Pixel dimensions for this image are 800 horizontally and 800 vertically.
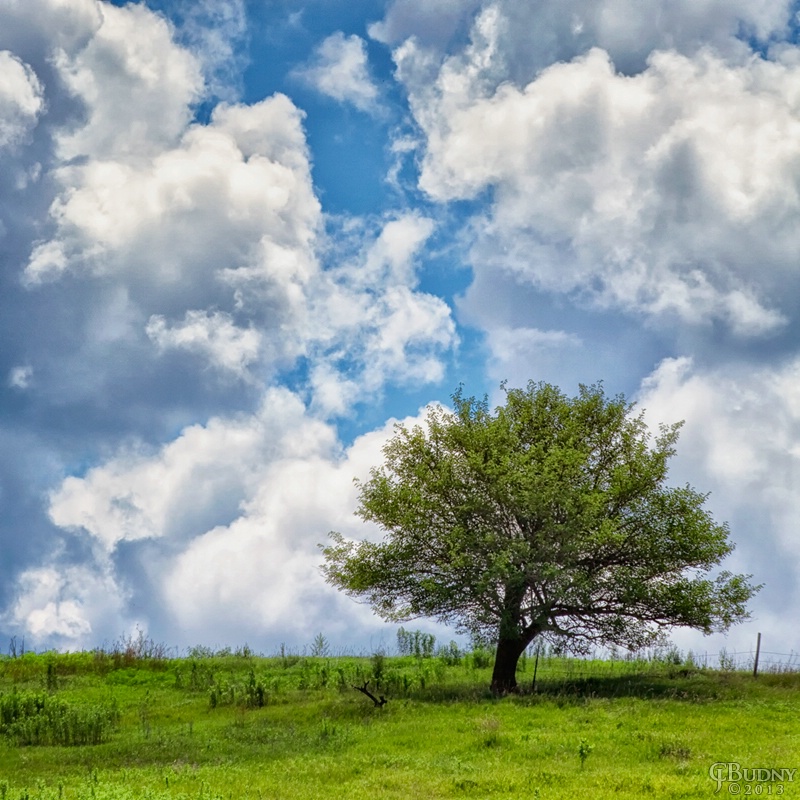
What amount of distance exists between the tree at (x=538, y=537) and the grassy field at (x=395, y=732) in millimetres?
3077

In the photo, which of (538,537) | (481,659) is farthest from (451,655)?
(538,537)

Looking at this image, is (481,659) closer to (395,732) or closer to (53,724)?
(395,732)

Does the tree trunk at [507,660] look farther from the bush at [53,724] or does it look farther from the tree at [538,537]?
the bush at [53,724]

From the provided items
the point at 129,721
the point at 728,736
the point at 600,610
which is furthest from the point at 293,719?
the point at 728,736

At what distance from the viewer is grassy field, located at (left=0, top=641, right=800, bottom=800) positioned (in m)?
21.6

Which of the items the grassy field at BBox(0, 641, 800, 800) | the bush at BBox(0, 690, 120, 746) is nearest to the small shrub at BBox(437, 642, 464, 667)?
the grassy field at BBox(0, 641, 800, 800)

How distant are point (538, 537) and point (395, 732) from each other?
10.4m

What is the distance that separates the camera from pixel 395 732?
29719 millimetres

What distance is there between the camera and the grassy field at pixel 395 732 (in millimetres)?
21562

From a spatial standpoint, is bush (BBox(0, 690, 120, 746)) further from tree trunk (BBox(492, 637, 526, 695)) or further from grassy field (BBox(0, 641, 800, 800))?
tree trunk (BBox(492, 637, 526, 695))

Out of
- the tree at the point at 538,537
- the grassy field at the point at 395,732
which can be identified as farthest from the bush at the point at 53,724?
the tree at the point at 538,537

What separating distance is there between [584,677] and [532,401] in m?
13.1

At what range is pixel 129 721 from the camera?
36.1 metres

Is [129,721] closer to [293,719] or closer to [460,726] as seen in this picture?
[293,719]
